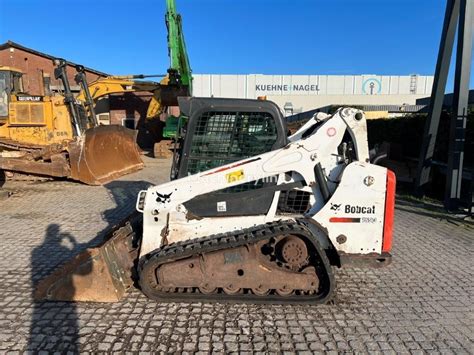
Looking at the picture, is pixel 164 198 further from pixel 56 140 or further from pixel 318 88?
pixel 318 88

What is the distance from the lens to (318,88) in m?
37.0

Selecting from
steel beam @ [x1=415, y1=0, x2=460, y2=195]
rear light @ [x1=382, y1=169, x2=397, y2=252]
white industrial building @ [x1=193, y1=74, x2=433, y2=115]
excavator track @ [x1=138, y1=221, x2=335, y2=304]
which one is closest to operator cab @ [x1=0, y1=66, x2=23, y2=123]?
excavator track @ [x1=138, y1=221, x2=335, y2=304]

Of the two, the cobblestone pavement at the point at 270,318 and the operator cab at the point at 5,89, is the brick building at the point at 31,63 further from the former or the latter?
the cobblestone pavement at the point at 270,318

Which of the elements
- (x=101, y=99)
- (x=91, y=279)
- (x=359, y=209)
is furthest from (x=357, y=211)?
(x=101, y=99)

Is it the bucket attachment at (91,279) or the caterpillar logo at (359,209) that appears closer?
the bucket attachment at (91,279)

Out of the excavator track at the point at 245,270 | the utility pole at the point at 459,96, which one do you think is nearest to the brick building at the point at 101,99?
the utility pole at the point at 459,96

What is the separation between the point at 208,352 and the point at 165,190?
1.57 metres

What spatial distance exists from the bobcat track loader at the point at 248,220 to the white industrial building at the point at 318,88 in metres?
30.7

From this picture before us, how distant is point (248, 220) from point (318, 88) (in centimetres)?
3552

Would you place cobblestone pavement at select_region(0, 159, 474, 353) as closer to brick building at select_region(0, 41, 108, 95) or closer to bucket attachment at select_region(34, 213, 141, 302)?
bucket attachment at select_region(34, 213, 141, 302)

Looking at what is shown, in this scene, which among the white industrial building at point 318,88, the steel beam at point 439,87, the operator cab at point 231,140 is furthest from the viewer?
the white industrial building at point 318,88

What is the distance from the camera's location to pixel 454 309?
356 centimetres

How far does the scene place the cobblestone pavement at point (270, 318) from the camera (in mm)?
2943

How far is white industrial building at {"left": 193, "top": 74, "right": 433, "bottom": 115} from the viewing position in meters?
34.4
